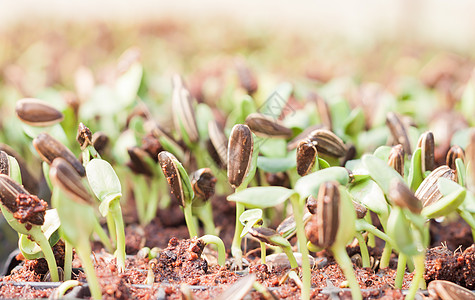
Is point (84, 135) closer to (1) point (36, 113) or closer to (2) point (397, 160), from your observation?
(1) point (36, 113)

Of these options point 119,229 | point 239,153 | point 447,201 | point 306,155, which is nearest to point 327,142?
point 306,155

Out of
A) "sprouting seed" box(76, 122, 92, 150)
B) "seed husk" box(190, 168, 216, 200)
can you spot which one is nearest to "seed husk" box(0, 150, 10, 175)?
"sprouting seed" box(76, 122, 92, 150)

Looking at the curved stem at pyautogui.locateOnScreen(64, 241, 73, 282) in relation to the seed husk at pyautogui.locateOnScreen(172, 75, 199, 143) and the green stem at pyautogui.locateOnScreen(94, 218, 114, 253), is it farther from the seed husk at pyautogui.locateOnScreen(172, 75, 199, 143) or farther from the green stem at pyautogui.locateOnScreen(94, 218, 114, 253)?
the seed husk at pyautogui.locateOnScreen(172, 75, 199, 143)

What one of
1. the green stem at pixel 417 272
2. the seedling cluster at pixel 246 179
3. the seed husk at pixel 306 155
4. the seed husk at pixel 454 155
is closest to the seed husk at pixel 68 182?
the seedling cluster at pixel 246 179

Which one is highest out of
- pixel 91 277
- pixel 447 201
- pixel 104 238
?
pixel 447 201

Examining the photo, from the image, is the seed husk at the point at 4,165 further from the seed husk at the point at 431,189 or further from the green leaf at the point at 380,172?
the seed husk at the point at 431,189

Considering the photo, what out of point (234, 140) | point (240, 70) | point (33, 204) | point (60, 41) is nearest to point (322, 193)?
point (234, 140)
